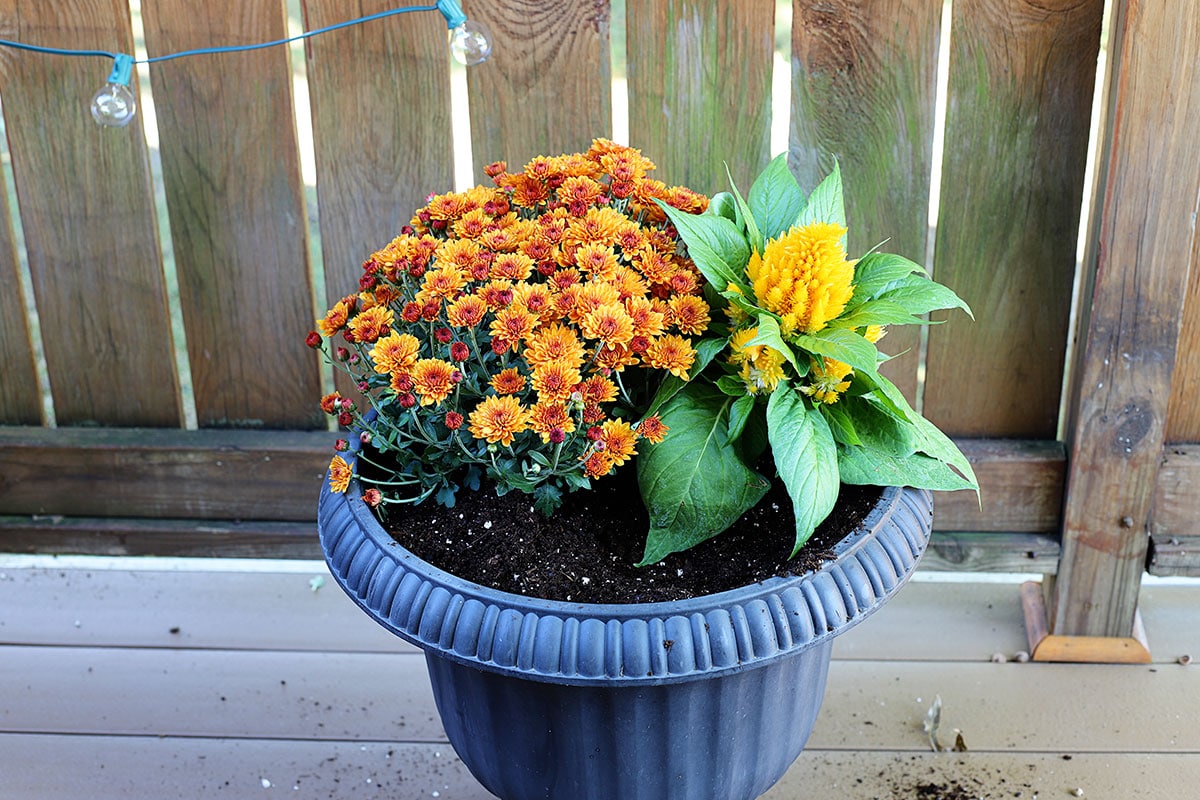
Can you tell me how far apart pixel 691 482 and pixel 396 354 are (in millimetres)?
344

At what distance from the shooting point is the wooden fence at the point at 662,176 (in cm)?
173

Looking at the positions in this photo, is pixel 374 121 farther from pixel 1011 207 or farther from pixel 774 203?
pixel 1011 207

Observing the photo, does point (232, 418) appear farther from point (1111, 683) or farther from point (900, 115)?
point (1111, 683)

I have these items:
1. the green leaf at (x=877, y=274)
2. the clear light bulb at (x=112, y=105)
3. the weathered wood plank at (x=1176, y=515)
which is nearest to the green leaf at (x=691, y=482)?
the green leaf at (x=877, y=274)

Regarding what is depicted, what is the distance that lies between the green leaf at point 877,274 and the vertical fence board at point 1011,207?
631 millimetres

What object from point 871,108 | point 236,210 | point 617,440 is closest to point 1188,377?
point 871,108

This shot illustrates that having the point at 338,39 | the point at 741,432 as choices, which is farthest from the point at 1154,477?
the point at 338,39

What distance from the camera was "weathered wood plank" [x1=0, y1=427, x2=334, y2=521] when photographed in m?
2.02

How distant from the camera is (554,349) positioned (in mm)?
1130

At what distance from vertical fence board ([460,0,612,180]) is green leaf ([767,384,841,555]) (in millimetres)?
780

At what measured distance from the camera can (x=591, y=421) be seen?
45.9 inches

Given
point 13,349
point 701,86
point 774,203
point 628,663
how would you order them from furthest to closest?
point 13,349, point 701,86, point 774,203, point 628,663

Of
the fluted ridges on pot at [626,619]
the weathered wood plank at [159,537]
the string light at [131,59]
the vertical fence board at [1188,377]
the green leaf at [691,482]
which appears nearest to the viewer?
the fluted ridges on pot at [626,619]

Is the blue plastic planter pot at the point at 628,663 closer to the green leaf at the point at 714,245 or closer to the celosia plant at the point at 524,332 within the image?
the celosia plant at the point at 524,332
